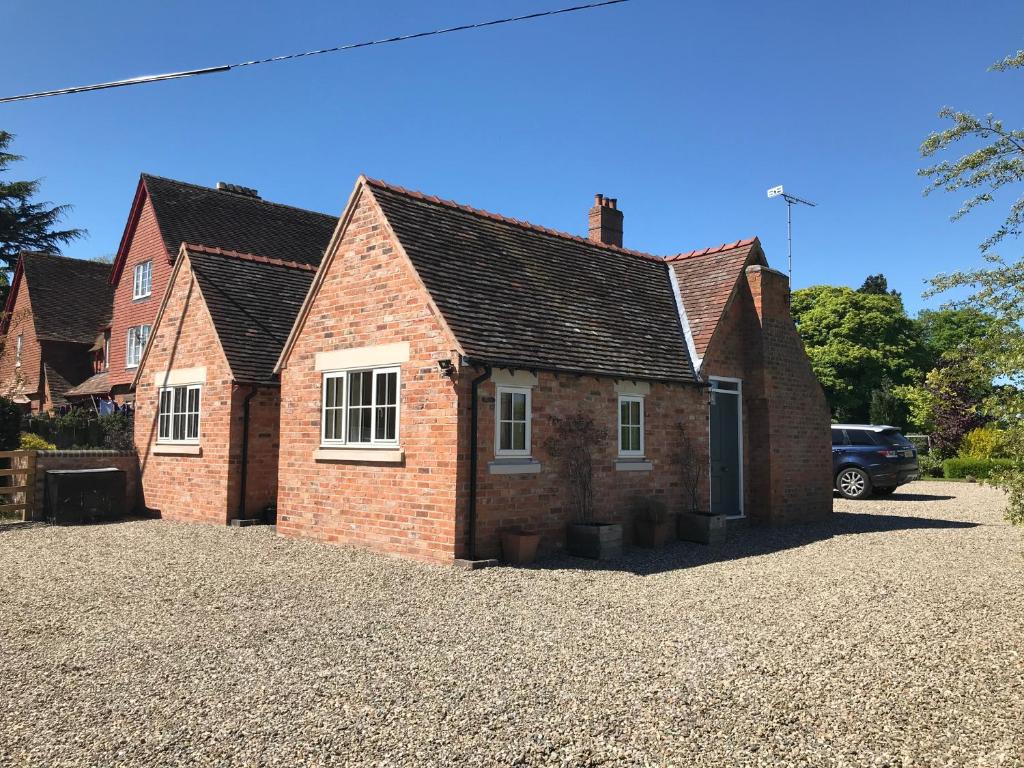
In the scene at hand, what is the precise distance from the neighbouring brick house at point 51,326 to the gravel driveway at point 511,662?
26.8 meters

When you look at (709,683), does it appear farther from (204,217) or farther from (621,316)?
(204,217)

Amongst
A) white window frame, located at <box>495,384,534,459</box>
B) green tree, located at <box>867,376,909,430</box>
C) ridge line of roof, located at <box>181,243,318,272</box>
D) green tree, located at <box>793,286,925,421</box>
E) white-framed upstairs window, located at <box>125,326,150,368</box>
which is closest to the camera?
white window frame, located at <box>495,384,534,459</box>

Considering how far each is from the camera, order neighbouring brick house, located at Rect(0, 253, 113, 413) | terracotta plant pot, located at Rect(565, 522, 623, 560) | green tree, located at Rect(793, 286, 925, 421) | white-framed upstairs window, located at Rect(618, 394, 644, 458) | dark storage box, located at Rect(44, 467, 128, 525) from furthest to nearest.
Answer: green tree, located at Rect(793, 286, 925, 421) → neighbouring brick house, located at Rect(0, 253, 113, 413) → dark storage box, located at Rect(44, 467, 128, 525) → white-framed upstairs window, located at Rect(618, 394, 644, 458) → terracotta plant pot, located at Rect(565, 522, 623, 560)

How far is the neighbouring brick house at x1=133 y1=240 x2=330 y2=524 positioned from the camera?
14898mm

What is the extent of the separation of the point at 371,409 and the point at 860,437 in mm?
14495

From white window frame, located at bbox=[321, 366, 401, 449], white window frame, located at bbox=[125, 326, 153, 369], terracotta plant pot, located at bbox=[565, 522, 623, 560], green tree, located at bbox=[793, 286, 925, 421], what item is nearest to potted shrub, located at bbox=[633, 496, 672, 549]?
terracotta plant pot, located at bbox=[565, 522, 623, 560]

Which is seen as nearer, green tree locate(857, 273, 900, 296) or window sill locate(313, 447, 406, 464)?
window sill locate(313, 447, 406, 464)

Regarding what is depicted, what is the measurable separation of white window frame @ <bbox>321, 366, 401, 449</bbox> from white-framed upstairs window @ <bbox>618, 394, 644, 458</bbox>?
12.1 feet

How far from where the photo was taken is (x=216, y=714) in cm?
496

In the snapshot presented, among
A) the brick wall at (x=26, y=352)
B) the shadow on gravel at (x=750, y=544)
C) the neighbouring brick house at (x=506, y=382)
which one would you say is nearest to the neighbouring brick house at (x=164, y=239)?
the brick wall at (x=26, y=352)

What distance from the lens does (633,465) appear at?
12.6 m

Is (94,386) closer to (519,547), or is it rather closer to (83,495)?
(83,495)

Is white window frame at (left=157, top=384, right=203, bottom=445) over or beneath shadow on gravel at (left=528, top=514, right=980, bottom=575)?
over

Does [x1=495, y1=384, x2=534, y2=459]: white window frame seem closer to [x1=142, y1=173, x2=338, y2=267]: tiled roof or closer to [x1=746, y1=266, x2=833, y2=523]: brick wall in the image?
[x1=746, y1=266, x2=833, y2=523]: brick wall
